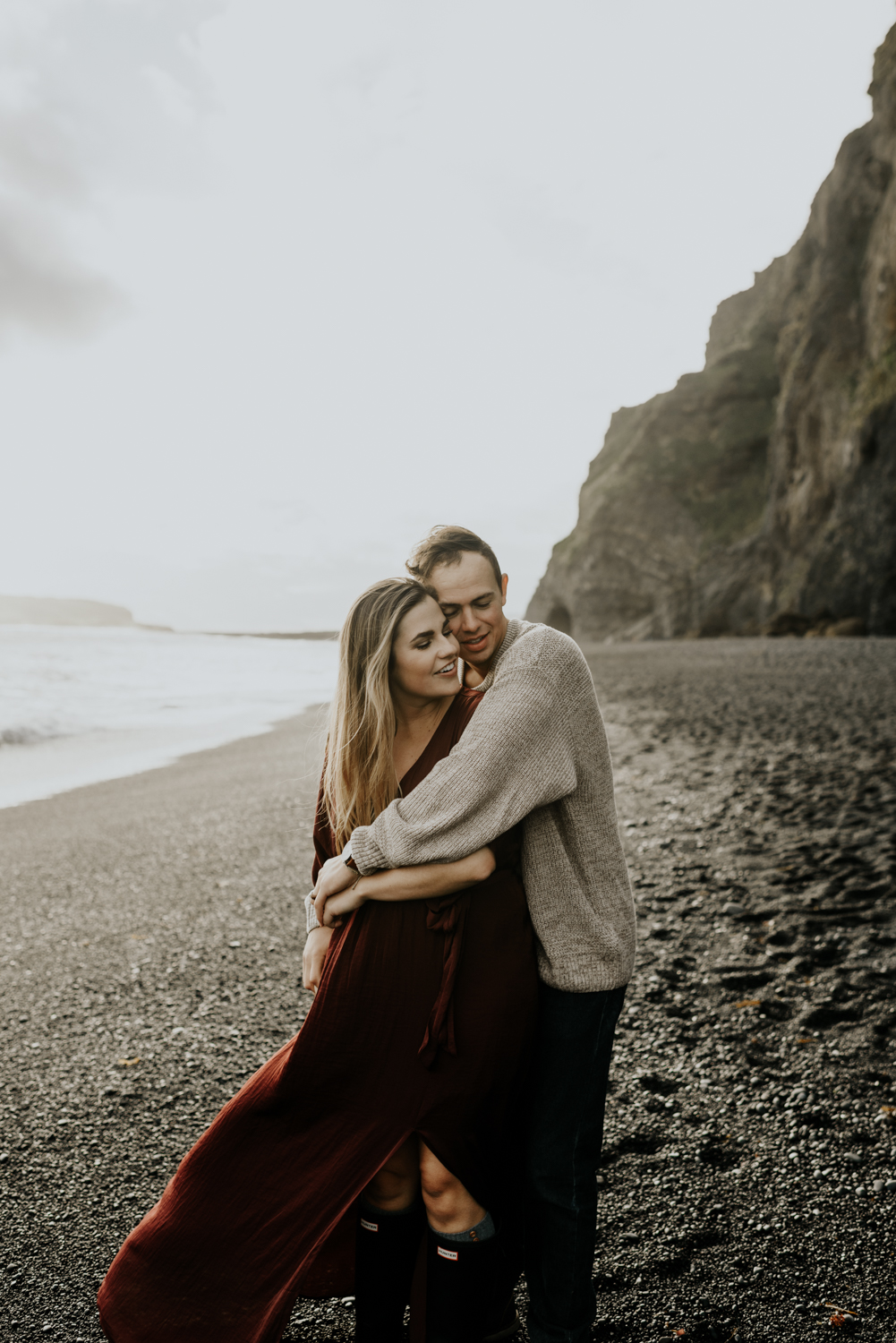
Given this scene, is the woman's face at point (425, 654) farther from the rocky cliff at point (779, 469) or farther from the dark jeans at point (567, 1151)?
A: the rocky cliff at point (779, 469)

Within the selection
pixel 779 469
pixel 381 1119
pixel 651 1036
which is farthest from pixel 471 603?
pixel 779 469

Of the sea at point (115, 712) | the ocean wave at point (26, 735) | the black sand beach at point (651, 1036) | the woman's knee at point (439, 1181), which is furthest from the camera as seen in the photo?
the ocean wave at point (26, 735)

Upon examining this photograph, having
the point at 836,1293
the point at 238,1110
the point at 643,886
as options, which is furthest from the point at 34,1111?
the point at 643,886

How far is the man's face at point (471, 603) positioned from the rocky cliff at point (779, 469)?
24.9 metres

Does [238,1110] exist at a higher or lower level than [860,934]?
higher

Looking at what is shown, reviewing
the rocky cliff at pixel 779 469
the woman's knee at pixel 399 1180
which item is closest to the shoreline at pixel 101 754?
the woman's knee at pixel 399 1180

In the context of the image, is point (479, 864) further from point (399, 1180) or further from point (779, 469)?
point (779, 469)

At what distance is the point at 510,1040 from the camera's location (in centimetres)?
192

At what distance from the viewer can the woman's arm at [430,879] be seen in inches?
72.6

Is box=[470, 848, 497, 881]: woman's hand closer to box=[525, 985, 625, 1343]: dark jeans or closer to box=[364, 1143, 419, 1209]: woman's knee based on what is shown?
box=[525, 985, 625, 1343]: dark jeans

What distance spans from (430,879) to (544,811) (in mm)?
339

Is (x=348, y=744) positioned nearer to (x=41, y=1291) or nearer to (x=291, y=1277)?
(x=291, y=1277)

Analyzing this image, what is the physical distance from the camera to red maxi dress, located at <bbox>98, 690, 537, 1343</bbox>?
1.88m

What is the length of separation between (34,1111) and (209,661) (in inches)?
1620
